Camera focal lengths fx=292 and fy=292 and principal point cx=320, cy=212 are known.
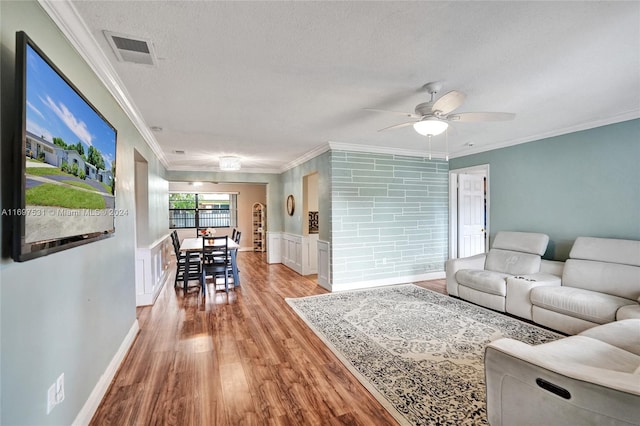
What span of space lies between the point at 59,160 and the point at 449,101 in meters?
2.46

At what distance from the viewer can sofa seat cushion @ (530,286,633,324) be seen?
2762 millimetres

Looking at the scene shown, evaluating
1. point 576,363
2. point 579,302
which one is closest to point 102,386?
point 576,363

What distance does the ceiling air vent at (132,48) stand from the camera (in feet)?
5.96

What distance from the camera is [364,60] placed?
2086mm

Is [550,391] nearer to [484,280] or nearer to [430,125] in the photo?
[430,125]

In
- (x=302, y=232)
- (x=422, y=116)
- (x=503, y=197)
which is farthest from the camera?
(x=302, y=232)

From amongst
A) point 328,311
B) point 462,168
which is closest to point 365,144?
point 462,168

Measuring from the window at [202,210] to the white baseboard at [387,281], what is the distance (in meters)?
6.49

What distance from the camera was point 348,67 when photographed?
86.0 inches

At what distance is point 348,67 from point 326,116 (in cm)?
115

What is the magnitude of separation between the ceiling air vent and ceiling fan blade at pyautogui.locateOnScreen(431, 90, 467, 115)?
2.06 metres

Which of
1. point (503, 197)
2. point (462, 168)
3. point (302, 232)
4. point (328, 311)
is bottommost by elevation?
point (328, 311)

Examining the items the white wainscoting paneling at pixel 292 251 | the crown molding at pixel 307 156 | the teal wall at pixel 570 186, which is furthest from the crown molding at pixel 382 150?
the white wainscoting paneling at pixel 292 251

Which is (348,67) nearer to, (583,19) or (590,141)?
(583,19)
